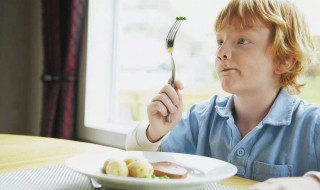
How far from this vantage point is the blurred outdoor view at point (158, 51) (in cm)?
191

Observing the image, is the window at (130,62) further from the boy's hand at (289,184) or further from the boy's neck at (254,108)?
the boy's hand at (289,184)

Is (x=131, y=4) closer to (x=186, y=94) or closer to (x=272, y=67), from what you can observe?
(x=186, y=94)

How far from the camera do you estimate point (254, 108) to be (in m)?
1.22

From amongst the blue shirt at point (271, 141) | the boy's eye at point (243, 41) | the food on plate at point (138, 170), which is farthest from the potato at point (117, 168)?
the boy's eye at point (243, 41)

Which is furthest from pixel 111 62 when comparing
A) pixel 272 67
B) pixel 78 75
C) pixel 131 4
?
pixel 272 67

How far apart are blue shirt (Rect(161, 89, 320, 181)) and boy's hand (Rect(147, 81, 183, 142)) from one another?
11 cm

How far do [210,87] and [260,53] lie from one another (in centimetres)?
78

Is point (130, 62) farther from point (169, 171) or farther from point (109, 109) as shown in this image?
point (169, 171)

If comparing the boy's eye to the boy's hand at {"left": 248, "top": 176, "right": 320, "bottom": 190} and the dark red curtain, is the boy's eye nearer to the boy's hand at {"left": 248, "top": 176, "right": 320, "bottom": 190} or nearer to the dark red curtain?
the boy's hand at {"left": 248, "top": 176, "right": 320, "bottom": 190}

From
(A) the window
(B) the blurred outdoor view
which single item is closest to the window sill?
(A) the window

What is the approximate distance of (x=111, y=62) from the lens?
2289mm

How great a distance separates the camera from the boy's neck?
1.21m

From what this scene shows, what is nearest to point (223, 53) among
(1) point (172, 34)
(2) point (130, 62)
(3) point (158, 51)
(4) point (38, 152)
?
(1) point (172, 34)

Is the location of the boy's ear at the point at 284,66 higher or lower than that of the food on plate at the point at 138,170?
higher
